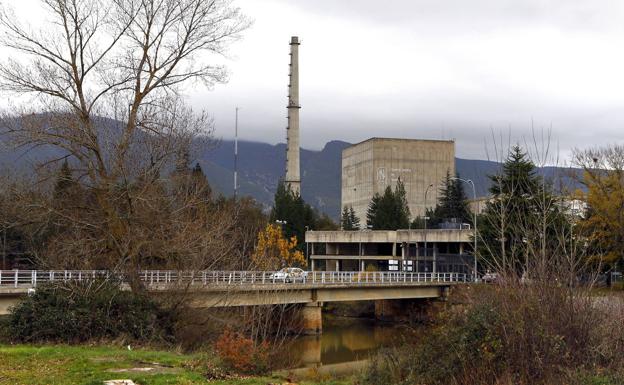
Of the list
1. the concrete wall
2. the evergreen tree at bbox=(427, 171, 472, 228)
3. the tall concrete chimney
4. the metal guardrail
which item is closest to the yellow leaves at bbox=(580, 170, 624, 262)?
the metal guardrail

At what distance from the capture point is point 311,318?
52281 mm

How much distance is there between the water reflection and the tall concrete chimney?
4634 centimetres

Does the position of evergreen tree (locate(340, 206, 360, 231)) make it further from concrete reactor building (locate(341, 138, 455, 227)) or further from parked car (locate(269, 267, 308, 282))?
parked car (locate(269, 267, 308, 282))

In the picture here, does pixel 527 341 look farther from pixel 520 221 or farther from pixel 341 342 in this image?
pixel 341 342

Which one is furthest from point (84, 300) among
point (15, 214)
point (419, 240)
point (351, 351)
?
point (419, 240)

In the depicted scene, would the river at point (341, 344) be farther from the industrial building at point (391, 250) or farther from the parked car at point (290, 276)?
the industrial building at point (391, 250)

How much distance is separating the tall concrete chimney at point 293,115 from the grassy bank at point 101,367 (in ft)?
288

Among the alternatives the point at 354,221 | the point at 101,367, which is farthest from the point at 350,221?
the point at 101,367

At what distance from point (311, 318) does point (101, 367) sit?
36761mm

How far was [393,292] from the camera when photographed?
58.1m

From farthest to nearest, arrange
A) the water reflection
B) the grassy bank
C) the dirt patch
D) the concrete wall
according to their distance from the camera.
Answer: the concrete wall, the water reflection, the dirt patch, the grassy bank

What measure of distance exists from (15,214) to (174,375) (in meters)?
12.2

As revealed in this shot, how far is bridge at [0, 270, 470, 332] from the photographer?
27.1 m

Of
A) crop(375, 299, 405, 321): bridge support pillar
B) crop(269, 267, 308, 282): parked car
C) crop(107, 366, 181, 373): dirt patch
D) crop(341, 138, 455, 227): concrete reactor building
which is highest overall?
crop(341, 138, 455, 227): concrete reactor building
